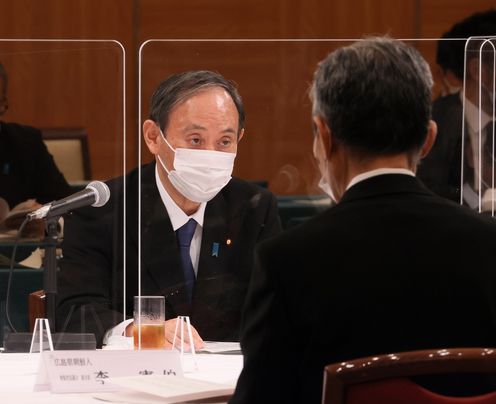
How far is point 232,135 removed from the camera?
2.96 metres

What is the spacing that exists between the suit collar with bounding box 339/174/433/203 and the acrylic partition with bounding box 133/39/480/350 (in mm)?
1501

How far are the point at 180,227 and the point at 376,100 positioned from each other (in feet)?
5.21

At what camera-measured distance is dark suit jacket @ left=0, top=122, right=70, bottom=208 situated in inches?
118

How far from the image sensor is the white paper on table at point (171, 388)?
1.80 meters

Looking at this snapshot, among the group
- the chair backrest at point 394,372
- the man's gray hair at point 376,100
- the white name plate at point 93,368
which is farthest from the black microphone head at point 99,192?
the chair backrest at point 394,372

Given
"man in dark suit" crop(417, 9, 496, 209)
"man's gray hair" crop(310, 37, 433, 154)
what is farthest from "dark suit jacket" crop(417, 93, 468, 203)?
"man's gray hair" crop(310, 37, 433, 154)

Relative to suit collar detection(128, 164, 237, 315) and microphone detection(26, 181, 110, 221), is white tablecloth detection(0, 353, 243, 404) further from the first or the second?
suit collar detection(128, 164, 237, 315)

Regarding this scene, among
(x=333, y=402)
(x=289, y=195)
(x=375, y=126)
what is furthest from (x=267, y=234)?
(x=333, y=402)

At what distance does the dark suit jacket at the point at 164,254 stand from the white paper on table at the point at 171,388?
969 millimetres

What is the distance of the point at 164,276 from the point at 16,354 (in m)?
0.53

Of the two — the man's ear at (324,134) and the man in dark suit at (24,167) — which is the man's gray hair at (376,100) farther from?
the man in dark suit at (24,167)

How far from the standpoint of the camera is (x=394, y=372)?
1258 millimetres

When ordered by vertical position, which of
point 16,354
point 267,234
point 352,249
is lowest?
point 16,354

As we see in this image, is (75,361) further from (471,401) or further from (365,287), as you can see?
(471,401)
